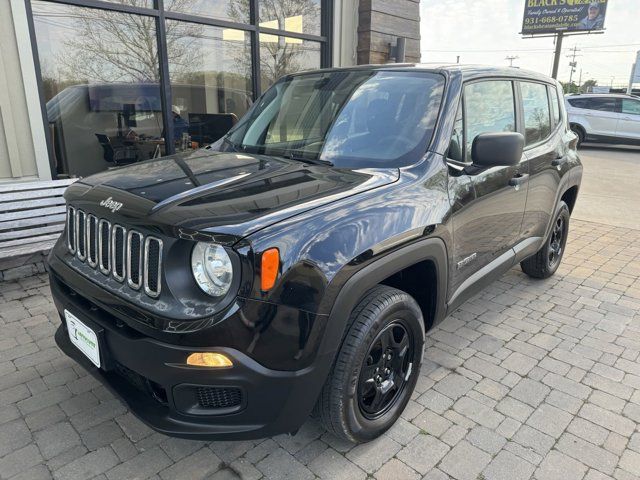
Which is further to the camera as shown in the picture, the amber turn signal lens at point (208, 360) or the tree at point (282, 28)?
the tree at point (282, 28)

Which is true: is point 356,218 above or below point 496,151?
below

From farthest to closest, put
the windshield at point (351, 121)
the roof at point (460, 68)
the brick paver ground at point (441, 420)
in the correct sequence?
the roof at point (460, 68) → the windshield at point (351, 121) → the brick paver ground at point (441, 420)

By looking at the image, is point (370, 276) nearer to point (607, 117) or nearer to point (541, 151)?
point (541, 151)

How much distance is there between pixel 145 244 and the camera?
6.39ft

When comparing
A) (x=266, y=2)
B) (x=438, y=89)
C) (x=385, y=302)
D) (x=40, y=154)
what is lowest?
(x=385, y=302)

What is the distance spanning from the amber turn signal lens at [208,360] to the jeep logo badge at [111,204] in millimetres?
751

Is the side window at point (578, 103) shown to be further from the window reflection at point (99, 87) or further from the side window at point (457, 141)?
the side window at point (457, 141)

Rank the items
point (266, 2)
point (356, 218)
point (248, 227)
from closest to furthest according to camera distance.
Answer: point (248, 227) < point (356, 218) < point (266, 2)

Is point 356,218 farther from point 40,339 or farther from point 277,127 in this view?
point 40,339

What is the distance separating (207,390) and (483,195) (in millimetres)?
1986

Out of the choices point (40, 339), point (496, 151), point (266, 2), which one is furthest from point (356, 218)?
point (266, 2)

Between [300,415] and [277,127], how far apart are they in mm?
1987

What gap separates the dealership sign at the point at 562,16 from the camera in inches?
1187

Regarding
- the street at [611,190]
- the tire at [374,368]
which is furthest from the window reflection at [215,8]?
the street at [611,190]
